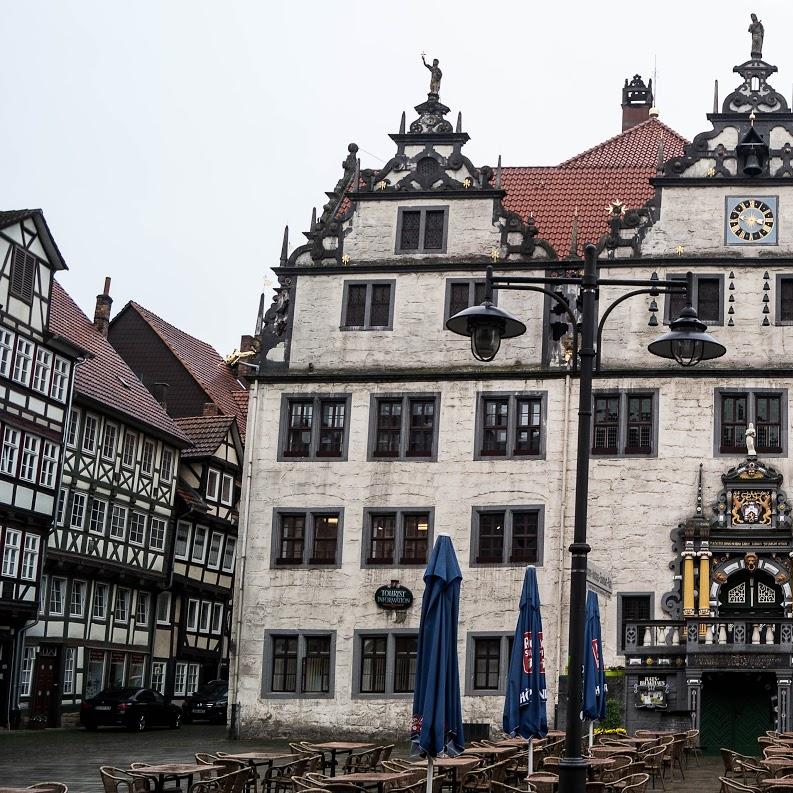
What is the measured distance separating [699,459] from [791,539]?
9.21 feet

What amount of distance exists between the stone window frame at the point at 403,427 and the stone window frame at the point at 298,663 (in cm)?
447

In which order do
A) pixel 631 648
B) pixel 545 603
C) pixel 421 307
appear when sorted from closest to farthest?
1. pixel 631 648
2. pixel 545 603
3. pixel 421 307

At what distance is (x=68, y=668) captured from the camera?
40.6 metres

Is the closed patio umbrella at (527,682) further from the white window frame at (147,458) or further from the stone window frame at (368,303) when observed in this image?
the white window frame at (147,458)

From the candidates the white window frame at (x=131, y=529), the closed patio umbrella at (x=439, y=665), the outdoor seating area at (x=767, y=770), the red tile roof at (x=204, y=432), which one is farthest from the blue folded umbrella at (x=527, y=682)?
the red tile roof at (x=204, y=432)

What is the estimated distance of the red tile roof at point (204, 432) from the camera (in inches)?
1901

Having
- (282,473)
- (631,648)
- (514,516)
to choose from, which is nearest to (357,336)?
(282,473)

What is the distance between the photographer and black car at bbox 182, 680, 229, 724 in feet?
144

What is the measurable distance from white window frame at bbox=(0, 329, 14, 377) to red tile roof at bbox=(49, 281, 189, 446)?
3401mm

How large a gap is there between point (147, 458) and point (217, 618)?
853 centimetres

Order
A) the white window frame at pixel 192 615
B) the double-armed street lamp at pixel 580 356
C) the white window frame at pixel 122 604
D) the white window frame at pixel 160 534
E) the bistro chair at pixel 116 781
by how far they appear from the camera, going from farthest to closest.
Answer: the white window frame at pixel 192 615 → the white window frame at pixel 160 534 → the white window frame at pixel 122 604 → the bistro chair at pixel 116 781 → the double-armed street lamp at pixel 580 356

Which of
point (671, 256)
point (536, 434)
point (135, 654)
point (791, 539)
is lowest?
point (135, 654)

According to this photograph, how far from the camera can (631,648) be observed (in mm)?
30391

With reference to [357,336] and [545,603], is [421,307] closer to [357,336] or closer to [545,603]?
[357,336]
